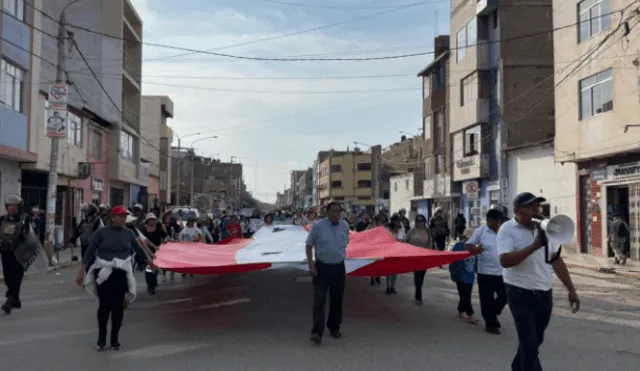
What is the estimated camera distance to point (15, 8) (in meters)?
22.6

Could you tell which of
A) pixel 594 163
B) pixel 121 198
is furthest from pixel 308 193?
pixel 594 163

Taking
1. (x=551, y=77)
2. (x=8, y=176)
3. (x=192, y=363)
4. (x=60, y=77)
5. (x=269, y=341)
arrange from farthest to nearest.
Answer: (x=551, y=77) → (x=8, y=176) → (x=60, y=77) → (x=269, y=341) → (x=192, y=363)

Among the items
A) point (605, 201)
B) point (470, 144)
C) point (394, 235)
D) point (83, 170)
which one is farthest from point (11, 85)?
point (470, 144)

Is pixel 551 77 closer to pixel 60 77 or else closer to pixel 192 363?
pixel 60 77

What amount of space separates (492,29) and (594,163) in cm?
1326

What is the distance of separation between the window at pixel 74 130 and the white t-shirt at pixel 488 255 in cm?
2346

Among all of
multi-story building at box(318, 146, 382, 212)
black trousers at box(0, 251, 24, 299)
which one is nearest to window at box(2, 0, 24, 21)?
black trousers at box(0, 251, 24, 299)

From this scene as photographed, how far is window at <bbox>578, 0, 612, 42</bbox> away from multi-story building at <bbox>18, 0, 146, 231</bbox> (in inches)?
709

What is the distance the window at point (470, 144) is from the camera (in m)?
36.8

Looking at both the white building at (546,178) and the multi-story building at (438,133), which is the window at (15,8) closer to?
the white building at (546,178)

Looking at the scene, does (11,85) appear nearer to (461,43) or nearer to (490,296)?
(490,296)

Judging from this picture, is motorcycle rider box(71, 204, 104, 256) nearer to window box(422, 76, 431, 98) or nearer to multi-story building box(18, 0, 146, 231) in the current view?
multi-story building box(18, 0, 146, 231)

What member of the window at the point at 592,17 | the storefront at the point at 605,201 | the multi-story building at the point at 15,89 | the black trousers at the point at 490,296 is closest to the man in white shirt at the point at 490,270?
the black trousers at the point at 490,296

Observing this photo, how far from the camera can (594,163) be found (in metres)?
24.7
